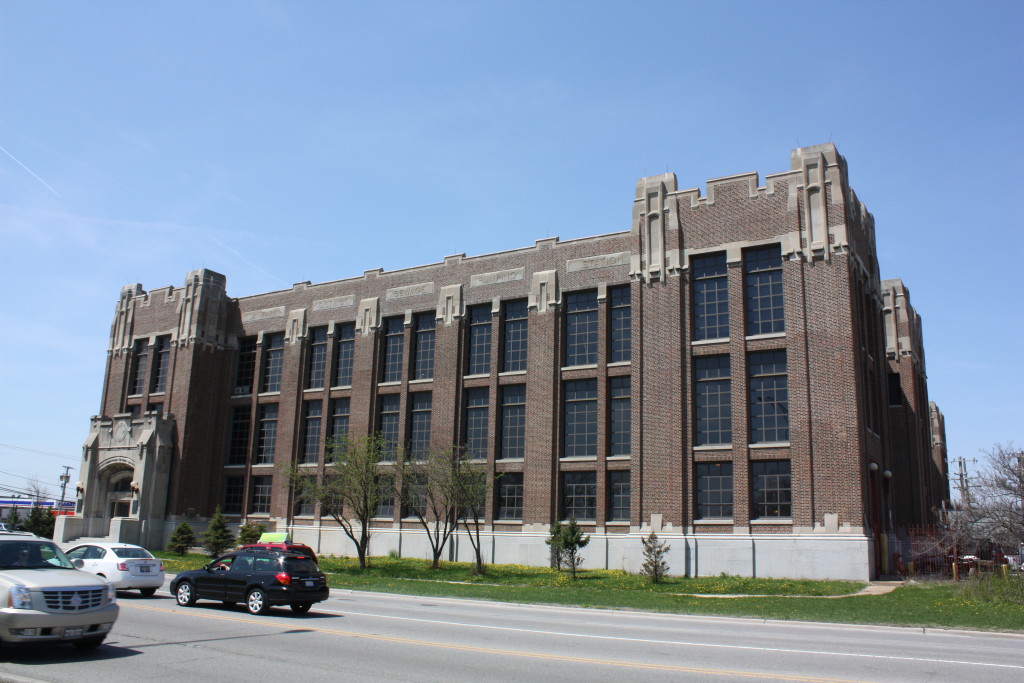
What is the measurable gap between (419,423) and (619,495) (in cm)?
1207

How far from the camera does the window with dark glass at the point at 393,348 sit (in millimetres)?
43875

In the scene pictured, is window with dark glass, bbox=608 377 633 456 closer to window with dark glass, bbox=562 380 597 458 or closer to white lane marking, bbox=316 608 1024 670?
window with dark glass, bbox=562 380 597 458

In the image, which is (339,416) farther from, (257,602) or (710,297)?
(257,602)

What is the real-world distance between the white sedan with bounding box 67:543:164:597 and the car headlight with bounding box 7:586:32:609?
10.7 meters

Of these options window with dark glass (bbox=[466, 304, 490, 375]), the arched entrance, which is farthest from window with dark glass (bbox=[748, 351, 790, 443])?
the arched entrance

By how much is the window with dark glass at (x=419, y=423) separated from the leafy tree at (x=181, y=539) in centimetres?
1296

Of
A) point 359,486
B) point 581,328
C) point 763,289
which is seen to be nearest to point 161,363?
point 359,486

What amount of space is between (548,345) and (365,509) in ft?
37.2

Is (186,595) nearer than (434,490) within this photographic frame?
Yes

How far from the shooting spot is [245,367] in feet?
166

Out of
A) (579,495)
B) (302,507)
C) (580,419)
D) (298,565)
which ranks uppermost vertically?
(580,419)

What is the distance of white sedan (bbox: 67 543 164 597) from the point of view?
2130 centimetres

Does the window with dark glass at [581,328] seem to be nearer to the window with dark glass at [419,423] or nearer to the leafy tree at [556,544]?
the leafy tree at [556,544]

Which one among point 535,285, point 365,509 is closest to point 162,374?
point 365,509
